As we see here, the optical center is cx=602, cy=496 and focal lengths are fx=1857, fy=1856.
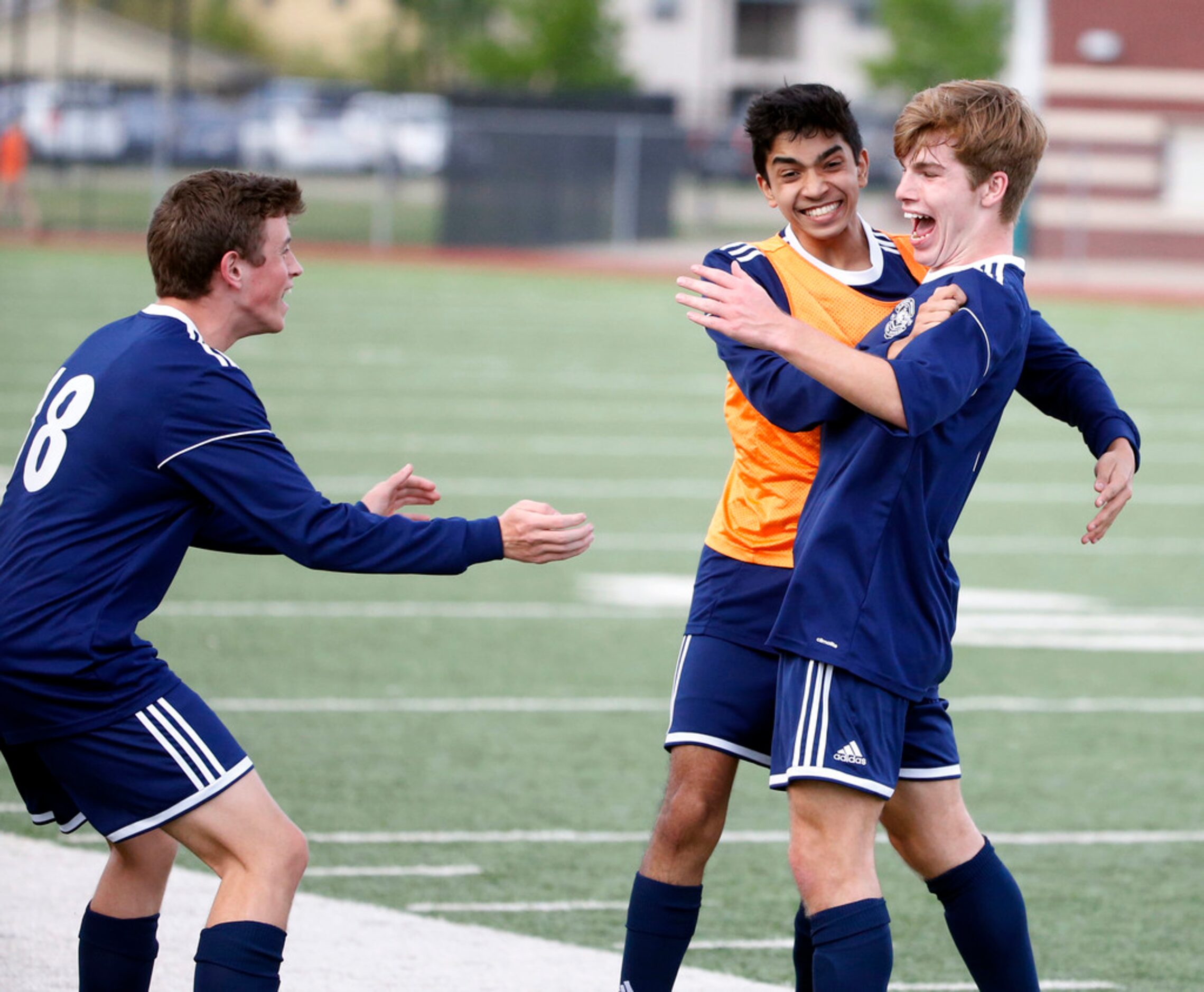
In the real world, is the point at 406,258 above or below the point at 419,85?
below

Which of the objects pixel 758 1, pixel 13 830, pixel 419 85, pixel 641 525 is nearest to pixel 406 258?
pixel 641 525

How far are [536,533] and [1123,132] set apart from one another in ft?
102

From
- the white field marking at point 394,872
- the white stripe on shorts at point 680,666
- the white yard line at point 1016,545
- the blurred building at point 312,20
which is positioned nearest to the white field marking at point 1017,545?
the white yard line at point 1016,545

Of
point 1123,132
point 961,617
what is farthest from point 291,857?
point 1123,132

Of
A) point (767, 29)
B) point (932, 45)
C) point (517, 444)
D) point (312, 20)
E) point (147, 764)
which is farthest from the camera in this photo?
point (312, 20)

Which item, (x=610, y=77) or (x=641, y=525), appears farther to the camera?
(x=610, y=77)

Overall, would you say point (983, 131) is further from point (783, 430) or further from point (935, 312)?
point (783, 430)

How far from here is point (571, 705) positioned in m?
7.20

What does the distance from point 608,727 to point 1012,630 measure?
8.07 feet

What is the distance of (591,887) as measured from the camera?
5230 mm

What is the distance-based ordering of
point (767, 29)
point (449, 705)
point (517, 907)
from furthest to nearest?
point (767, 29) → point (449, 705) → point (517, 907)

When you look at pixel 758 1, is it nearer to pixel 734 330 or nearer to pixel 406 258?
pixel 406 258

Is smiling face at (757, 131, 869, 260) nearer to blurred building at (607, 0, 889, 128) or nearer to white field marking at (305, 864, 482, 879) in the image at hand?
white field marking at (305, 864, 482, 879)

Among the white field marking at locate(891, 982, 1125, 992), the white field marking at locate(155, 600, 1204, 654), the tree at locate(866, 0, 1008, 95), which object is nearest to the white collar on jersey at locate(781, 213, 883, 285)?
the white field marking at locate(891, 982, 1125, 992)
